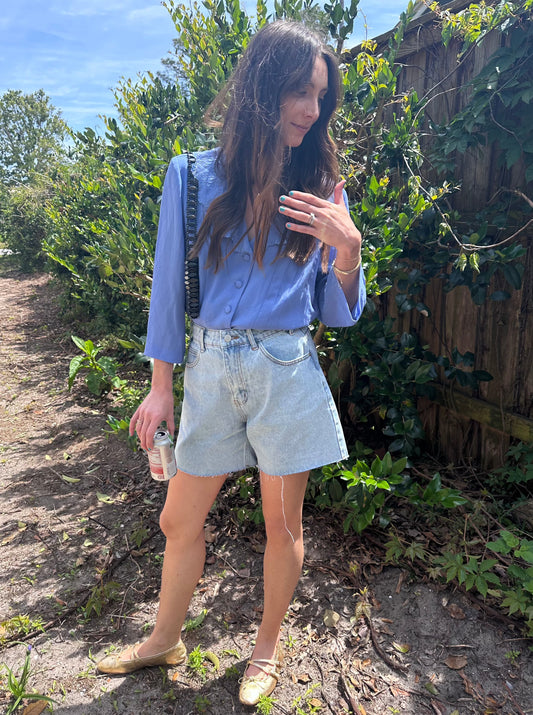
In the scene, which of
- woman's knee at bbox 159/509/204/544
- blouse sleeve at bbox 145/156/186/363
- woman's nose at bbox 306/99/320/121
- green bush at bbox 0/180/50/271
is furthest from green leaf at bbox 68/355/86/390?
green bush at bbox 0/180/50/271

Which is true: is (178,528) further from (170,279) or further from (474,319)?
(474,319)

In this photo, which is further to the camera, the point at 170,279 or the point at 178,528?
the point at 178,528

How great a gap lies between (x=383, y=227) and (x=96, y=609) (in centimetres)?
200

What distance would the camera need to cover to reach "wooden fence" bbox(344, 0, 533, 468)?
2.57 meters

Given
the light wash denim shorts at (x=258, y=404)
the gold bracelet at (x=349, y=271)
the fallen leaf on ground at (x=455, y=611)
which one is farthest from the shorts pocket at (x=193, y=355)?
the fallen leaf on ground at (x=455, y=611)

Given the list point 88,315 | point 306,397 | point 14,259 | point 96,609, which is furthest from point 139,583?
point 14,259

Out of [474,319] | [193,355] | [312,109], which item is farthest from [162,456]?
[474,319]

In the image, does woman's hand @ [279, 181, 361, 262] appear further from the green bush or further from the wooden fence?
the green bush

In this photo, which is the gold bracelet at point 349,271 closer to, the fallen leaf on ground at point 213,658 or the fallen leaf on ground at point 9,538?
the fallen leaf on ground at point 213,658

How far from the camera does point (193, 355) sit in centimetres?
154

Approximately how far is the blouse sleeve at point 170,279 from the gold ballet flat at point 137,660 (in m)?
1.07

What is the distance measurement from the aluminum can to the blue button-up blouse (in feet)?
0.71

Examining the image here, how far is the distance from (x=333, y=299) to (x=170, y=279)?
47 cm

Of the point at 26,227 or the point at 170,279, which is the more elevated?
the point at 26,227
